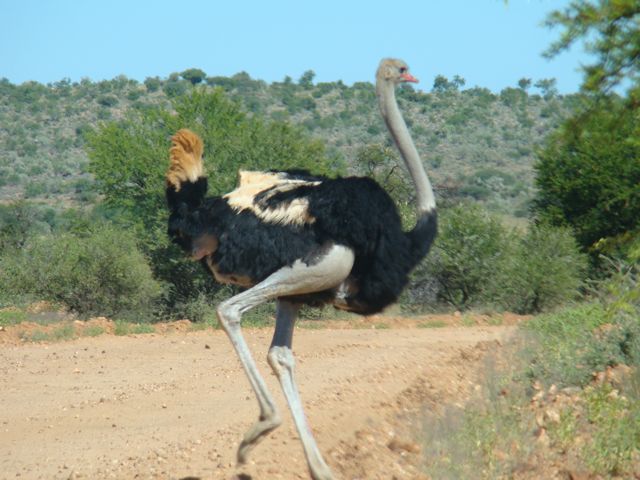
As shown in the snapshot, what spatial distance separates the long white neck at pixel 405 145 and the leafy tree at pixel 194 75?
211 feet

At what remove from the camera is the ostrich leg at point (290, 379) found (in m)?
5.63

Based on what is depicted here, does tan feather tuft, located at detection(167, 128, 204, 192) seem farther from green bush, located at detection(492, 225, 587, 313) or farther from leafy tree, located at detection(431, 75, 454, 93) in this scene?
leafy tree, located at detection(431, 75, 454, 93)

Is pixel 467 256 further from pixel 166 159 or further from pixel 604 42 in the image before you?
pixel 604 42

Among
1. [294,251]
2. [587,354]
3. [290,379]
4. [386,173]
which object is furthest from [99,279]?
[294,251]

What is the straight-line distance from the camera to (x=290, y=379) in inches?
238

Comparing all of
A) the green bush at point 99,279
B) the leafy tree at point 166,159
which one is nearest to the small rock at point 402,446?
the green bush at point 99,279

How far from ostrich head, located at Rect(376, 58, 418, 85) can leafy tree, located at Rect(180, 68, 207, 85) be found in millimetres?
64181

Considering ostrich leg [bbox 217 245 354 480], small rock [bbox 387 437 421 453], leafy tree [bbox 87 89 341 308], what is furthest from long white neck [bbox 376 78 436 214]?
leafy tree [bbox 87 89 341 308]

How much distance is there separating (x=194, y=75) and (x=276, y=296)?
66.6 metres

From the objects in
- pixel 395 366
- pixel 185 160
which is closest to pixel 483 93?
pixel 395 366

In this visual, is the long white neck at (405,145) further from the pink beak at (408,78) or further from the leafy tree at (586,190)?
the leafy tree at (586,190)

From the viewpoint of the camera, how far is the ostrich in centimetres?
586

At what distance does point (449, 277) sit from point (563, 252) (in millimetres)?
1914

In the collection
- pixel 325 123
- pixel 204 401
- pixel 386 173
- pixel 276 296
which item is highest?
pixel 325 123
